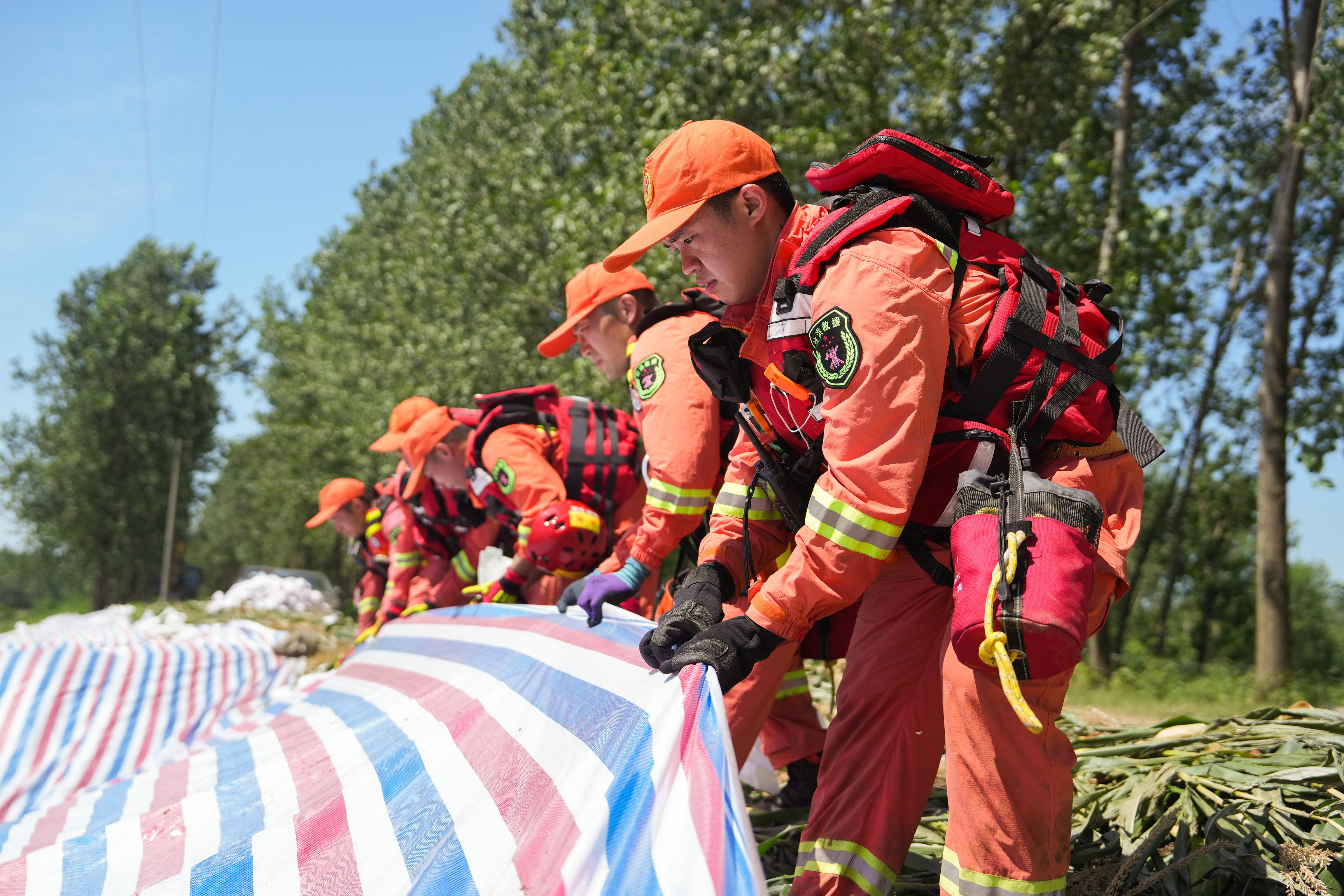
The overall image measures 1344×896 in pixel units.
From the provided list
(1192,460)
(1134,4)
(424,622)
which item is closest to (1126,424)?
(424,622)

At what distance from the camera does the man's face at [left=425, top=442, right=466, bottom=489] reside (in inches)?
246

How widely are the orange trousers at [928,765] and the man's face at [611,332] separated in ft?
7.34

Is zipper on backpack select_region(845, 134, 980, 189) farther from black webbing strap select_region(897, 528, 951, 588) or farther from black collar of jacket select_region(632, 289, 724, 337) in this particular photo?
black collar of jacket select_region(632, 289, 724, 337)

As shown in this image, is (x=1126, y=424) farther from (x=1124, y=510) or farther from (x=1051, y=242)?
(x=1051, y=242)

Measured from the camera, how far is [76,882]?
246 centimetres

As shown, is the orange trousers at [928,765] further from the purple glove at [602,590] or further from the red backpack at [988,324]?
the purple glove at [602,590]

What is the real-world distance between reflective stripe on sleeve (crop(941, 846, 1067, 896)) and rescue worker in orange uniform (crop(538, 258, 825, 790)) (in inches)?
36.2

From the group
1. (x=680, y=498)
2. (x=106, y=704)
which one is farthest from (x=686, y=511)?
(x=106, y=704)

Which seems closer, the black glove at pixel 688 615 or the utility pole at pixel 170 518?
the black glove at pixel 688 615

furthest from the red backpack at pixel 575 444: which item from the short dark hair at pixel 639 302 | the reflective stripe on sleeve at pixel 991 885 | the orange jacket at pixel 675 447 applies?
the reflective stripe on sleeve at pixel 991 885

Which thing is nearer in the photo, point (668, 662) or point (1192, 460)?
point (668, 662)

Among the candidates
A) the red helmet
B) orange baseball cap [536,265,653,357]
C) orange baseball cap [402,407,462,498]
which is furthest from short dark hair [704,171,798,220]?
orange baseball cap [402,407,462,498]

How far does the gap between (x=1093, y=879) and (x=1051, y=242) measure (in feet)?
28.8

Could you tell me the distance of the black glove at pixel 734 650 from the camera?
210cm
